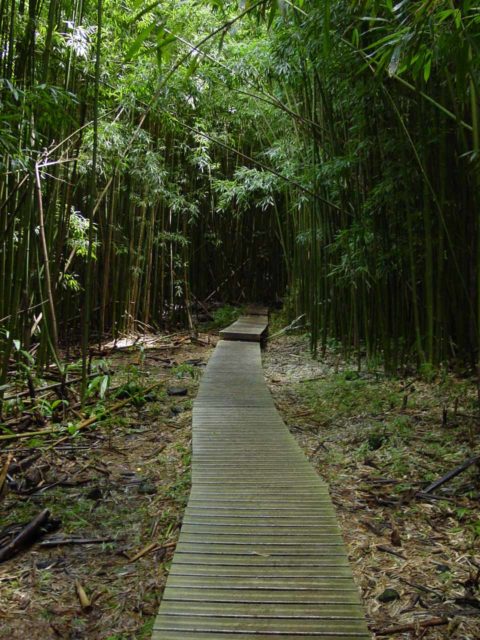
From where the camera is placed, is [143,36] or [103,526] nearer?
[143,36]

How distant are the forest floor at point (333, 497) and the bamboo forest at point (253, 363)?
1cm

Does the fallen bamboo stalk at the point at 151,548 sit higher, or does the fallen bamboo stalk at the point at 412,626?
the fallen bamboo stalk at the point at 412,626

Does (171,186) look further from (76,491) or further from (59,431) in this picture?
(76,491)

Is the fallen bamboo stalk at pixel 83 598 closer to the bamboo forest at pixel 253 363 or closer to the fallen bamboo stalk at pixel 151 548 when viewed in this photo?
the bamboo forest at pixel 253 363

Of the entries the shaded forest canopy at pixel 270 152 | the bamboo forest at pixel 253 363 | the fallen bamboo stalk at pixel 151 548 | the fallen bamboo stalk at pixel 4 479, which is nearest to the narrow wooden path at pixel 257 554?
the bamboo forest at pixel 253 363

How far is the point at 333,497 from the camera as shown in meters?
2.10

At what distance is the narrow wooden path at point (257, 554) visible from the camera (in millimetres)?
1262

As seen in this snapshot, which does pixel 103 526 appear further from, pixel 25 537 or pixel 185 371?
pixel 185 371

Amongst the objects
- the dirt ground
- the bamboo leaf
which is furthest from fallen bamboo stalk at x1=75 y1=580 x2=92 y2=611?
the bamboo leaf

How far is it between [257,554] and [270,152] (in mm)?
4664

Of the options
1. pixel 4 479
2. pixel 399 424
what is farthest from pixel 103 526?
pixel 399 424

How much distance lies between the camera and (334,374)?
4.21 m

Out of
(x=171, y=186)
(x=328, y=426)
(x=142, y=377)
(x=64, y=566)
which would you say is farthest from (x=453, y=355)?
(x=171, y=186)

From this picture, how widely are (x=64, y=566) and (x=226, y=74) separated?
438 centimetres
